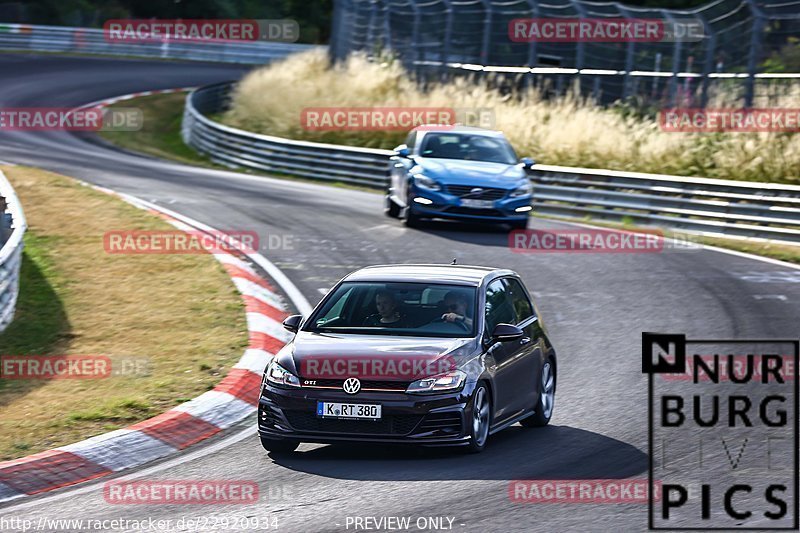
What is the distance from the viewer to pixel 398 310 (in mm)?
10469

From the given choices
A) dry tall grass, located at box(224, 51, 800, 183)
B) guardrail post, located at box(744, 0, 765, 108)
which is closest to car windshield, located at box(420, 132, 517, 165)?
dry tall grass, located at box(224, 51, 800, 183)

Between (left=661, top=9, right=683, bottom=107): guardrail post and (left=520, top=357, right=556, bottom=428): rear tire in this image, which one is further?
(left=661, top=9, right=683, bottom=107): guardrail post

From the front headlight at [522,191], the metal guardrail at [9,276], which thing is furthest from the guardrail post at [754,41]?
the metal guardrail at [9,276]

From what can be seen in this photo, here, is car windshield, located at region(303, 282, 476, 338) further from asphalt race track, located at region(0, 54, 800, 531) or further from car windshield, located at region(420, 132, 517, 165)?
car windshield, located at region(420, 132, 517, 165)

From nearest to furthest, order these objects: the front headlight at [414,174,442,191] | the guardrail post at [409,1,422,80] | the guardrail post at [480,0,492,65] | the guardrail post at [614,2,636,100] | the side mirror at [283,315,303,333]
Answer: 1. the side mirror at [283,315,303,333]
2. the front headlight at [414,174,442,191]
3. the guardrail post at [614,2,636,100]
4. the guardrail post at [480,0,492,65]
5. the guardrail post at [409,1,422,80]

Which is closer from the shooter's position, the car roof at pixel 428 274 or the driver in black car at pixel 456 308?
the driver in black car at pixel 456 308

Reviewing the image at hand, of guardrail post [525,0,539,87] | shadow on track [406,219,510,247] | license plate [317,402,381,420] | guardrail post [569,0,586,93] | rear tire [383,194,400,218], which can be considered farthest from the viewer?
guardrail post [525,0,539,87]

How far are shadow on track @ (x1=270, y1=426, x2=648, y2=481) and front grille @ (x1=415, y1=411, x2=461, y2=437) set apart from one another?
0.21 metres

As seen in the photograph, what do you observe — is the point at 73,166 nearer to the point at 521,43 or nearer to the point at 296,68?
the point at 521,43

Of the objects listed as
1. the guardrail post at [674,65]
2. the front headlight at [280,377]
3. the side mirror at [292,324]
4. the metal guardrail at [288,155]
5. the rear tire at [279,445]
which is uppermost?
the guardrail post at [674,65]

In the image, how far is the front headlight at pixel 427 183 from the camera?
2166 cm

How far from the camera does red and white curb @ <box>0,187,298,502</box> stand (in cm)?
905

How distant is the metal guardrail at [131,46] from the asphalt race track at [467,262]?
25786mm

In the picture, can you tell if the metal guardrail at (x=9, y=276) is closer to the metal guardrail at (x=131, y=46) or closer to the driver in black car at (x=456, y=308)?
the driver in black car at (x=456, y=308)
